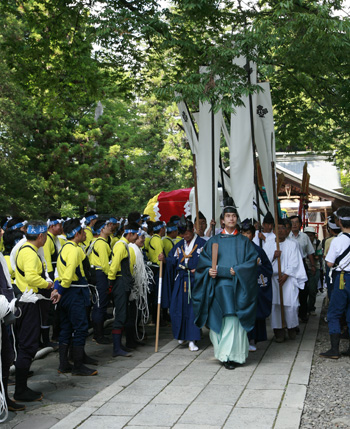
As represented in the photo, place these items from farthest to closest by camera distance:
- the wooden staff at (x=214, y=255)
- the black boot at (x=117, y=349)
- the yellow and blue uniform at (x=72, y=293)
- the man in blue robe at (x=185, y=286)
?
the man in blue robe at (x=185, y=286), the black boot at (x=117, y=349), the wooden staff at (x=214, y=255), the yellow and blue uniform at (x=72, y=293)

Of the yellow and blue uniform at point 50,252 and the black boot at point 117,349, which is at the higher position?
the yellow and blue uniform at point 50,252

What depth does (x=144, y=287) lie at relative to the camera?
8.44 meters

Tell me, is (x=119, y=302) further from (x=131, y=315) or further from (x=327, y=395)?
(x=327, y=395)

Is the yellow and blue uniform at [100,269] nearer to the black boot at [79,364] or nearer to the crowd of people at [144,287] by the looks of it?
the crowd of people at [144,287]

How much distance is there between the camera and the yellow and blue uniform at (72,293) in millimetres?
6555

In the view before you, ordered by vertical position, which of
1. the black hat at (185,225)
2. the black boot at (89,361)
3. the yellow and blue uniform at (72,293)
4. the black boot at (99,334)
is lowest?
the black boot at (89,361)

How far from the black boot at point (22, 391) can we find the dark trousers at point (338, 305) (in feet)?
12.4

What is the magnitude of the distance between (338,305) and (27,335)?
3.91m

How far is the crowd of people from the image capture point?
19.1ft

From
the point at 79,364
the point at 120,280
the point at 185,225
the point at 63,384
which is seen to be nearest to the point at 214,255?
the point at 185,225

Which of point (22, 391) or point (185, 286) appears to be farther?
point (185, 286)

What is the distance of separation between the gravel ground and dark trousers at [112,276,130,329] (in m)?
2.58

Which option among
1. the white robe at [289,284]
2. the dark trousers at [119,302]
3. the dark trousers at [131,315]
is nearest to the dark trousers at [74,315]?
the dark trousers at [119,302]

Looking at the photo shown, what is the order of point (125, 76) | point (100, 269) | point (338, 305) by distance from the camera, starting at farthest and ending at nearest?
point (125, 76), point (100, 269), point (338, 305)
